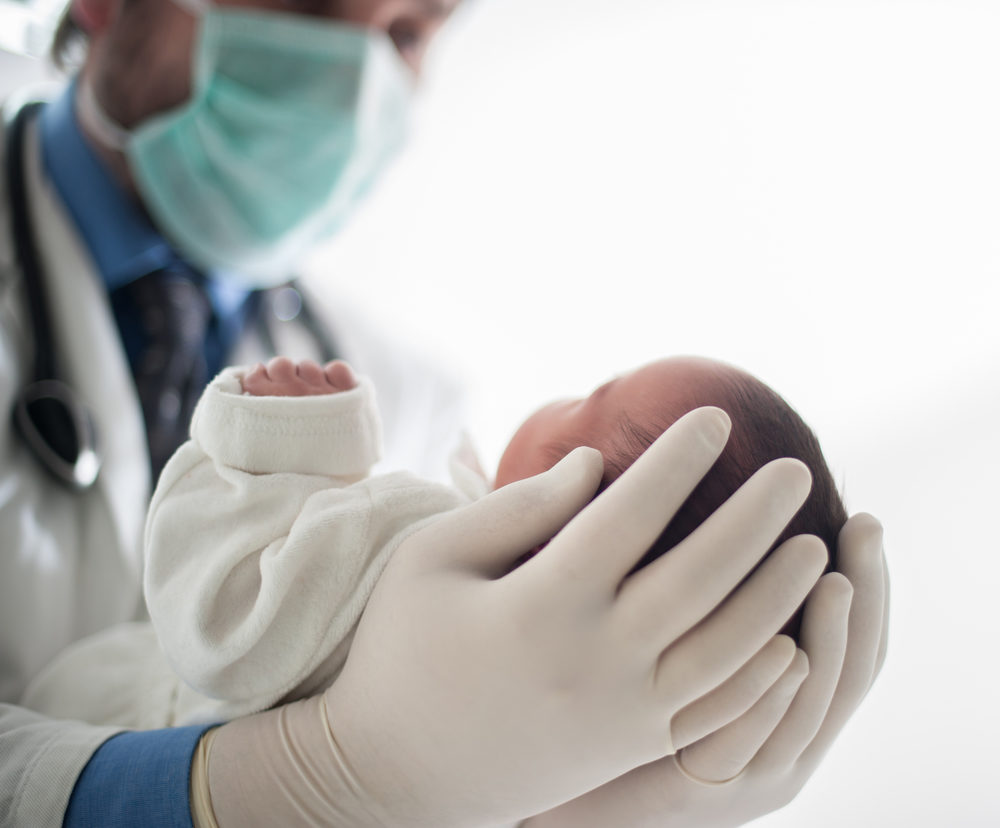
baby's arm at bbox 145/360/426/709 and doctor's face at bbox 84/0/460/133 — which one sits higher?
doctor's face at bbox 84/0/460/133

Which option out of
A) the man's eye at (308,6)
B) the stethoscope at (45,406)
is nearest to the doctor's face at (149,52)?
the man's eye at (308,6)

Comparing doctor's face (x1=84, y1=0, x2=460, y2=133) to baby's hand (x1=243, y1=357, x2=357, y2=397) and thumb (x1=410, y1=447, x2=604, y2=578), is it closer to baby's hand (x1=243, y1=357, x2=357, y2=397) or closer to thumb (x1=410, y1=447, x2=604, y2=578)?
baby's hand (x1=243, y1=357, x2=357, y2=397)

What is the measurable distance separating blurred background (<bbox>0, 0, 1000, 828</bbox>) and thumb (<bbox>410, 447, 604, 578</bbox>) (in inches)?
32.8

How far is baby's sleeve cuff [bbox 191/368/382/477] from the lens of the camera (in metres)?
0.63

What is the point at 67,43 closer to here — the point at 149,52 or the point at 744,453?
the point at 149,52

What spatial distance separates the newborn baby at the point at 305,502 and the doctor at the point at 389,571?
42 millimetres

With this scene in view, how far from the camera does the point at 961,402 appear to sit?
1166mm

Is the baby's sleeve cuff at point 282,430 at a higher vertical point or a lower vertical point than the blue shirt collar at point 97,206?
lower

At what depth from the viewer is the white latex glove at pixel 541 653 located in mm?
480

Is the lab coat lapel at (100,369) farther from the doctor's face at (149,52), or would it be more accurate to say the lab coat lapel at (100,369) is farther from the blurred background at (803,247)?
the blurred background at (803,247)

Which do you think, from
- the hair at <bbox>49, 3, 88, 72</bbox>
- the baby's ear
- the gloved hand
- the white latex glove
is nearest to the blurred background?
the hair at <bbox>49, 3, 88, 72</bbox>

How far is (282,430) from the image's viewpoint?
63cm

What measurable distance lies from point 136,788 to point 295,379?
368 millimetres

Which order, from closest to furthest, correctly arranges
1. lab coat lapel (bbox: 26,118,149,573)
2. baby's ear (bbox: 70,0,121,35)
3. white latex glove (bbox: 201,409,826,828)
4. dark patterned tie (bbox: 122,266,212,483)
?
1. white latex glove (bbox: 201,409,826,828)
2. lab coat lapel (bbox: 26,118,149,573)
3. dark patterned tie (bbox: 122,266,212,483)
4. baby's ear (bbox: 70,0,121,35)
